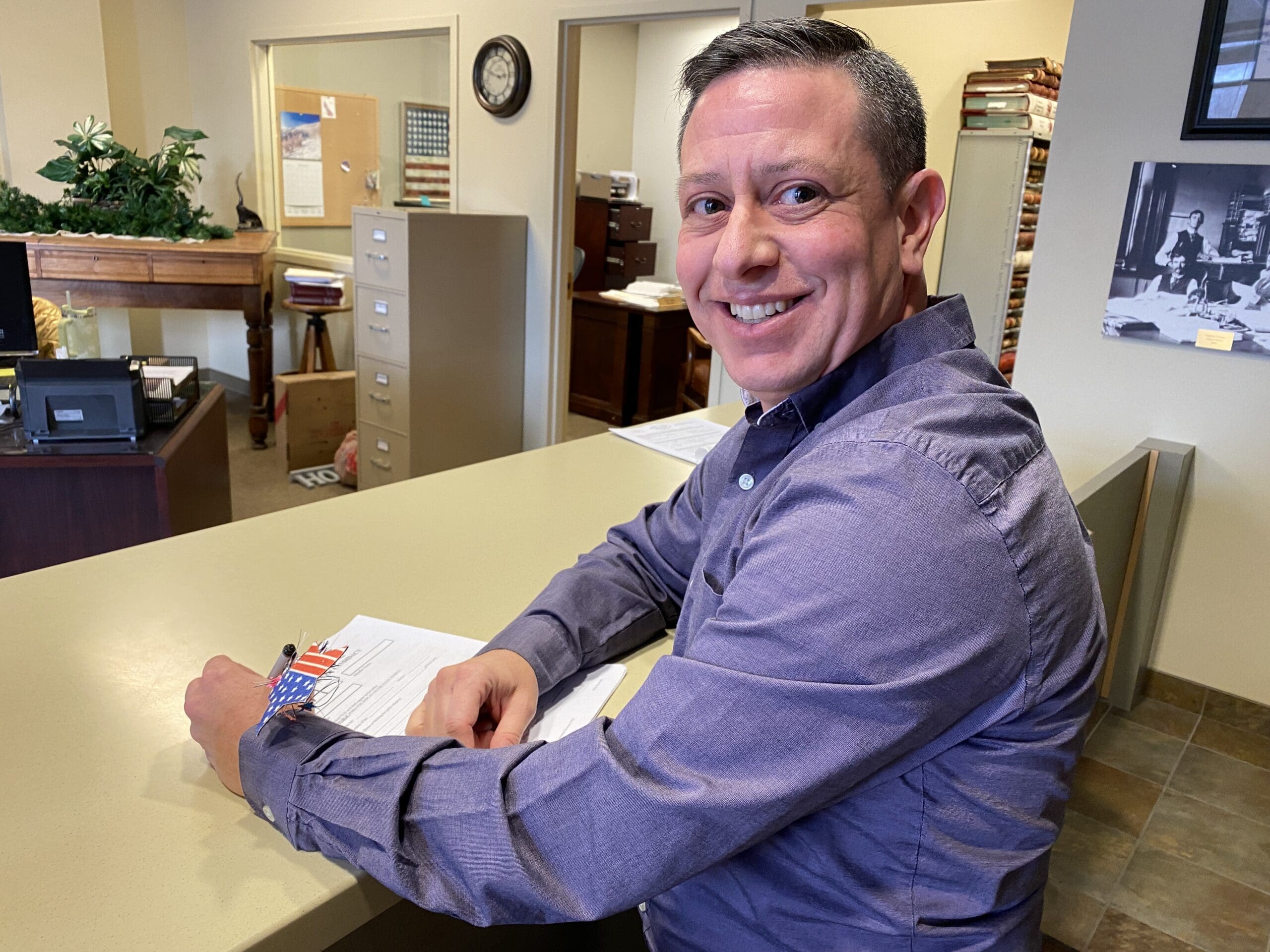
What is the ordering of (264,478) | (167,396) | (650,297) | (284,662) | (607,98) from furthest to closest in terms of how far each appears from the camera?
(607,98) → (650,297) → (264,478) → (167,396) → (284,662)

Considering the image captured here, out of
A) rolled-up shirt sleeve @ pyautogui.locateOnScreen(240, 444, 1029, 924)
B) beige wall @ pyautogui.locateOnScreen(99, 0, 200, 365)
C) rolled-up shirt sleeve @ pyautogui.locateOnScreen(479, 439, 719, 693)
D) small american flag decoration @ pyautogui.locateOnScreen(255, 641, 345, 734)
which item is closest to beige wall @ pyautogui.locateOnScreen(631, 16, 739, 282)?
beige wall @ pyautogui.locateOnScreen(99, 0, 200, 365)

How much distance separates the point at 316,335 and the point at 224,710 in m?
4.52

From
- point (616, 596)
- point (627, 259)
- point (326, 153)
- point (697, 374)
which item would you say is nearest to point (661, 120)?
point (627, 259)

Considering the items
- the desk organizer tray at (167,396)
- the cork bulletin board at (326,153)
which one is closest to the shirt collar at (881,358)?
the desk organizer tray at (167,396)

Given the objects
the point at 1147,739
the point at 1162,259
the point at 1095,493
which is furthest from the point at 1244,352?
the point at 1147,739

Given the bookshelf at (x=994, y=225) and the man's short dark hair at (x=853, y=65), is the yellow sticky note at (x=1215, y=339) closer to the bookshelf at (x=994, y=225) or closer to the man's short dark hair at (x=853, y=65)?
the man's short dark hair at (x=853, y=65)

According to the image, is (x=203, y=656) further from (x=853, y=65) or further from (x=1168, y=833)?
(x=1168, y=833)

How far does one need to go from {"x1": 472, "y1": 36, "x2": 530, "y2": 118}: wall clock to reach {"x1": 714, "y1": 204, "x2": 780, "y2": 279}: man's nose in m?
3.61

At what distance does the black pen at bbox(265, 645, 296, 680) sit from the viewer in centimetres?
89

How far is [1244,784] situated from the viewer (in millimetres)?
2371

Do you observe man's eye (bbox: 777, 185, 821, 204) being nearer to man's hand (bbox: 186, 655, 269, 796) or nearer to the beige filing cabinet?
man's hand (bbox: 186, 655, 269, 796)

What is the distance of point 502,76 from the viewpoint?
4168 mm

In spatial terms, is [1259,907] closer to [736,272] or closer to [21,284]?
[736,272]

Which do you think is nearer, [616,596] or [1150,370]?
[616,596]
